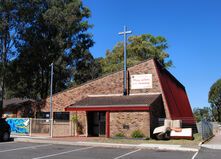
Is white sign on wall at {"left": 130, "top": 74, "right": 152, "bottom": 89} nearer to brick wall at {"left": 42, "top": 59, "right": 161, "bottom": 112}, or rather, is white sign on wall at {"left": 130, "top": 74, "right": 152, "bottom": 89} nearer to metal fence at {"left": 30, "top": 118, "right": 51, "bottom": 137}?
brick wall at {"left": 42, "top": 59, "right": 161, "bottom": 112}

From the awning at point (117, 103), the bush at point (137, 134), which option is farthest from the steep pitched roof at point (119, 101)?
the bush at point (137, 134)

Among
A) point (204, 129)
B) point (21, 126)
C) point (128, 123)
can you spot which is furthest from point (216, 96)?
point (21, 126)

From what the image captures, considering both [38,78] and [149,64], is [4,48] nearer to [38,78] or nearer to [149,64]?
[38,78]

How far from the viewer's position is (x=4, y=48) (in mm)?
36875

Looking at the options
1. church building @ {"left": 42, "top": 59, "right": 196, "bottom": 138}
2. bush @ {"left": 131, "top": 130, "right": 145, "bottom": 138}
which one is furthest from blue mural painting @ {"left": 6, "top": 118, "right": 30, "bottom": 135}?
bush @ {"left": 131, "top": 130, "right": 145, "bottom": 138}

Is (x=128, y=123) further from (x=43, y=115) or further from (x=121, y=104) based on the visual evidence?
(x=43, y=115)

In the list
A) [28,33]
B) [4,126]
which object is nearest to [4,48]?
[28,33]

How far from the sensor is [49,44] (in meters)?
41.5

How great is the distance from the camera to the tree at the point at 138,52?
5916cm

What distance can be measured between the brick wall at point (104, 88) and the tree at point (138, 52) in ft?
87.9

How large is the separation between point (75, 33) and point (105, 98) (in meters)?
18.0

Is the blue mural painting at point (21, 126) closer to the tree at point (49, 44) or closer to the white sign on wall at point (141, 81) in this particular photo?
the white sign on wall at point (141, 81)

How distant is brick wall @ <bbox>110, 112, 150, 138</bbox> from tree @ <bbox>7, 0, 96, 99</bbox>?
1757cm

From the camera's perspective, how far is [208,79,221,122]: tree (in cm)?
8903
